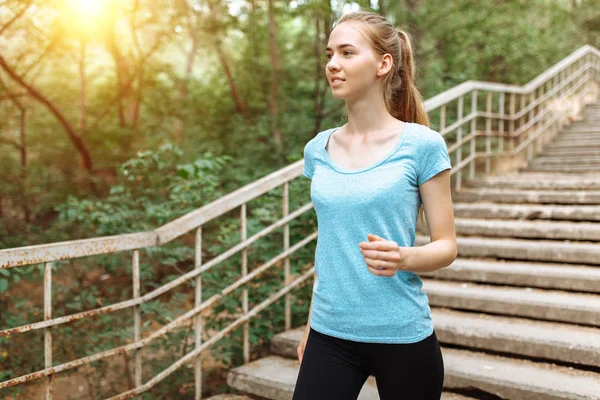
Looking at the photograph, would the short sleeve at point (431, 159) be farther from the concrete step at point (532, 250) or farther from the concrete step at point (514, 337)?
the concrete step at point (532, 250)

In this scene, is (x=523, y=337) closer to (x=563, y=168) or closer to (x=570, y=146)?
(x=563, y=168)

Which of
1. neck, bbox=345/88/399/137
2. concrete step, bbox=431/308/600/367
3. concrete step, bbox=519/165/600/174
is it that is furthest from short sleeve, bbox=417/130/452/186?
concrete step, bbox=519/165/600/174

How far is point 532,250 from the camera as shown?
14.9ft

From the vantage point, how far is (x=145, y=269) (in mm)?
3855

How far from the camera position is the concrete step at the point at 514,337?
10.9 ft

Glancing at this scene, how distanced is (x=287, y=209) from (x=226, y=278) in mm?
647

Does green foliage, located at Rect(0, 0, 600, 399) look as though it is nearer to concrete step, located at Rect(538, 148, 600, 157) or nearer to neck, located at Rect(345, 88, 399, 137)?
concrete step, located at Rect(538, 148, 600, 157)

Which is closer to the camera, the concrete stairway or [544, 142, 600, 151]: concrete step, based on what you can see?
the concrete stairway

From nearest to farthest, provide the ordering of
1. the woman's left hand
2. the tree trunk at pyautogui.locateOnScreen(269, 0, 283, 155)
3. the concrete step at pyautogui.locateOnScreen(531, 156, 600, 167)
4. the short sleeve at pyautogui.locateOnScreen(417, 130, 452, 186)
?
the woman's left hand, the short sleeve at pyautogui.locateOnScreen(417, 130, 452, 186), the concrete step at pyautogui.locateOnScreen(531, 156, 600, 167), the tree trunk at pyautogui.locateOnScreen(269, 0, 283, 155)

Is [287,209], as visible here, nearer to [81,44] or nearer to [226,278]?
[226,278]

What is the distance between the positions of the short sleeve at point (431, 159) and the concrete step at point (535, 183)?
4.54 meters

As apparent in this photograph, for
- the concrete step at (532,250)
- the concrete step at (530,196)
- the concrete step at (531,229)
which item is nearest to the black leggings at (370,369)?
the concrete step at (532,250)

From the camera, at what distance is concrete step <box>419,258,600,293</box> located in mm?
4027

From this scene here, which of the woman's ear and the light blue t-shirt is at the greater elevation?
the woman's ear
